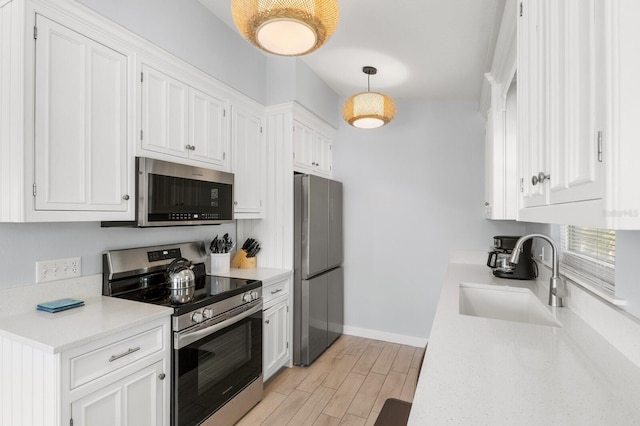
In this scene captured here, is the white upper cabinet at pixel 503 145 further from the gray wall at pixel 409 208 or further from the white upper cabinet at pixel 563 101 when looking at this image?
the gray wall at pixel 409 208

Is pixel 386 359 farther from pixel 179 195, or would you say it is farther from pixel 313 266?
pixel 179 195

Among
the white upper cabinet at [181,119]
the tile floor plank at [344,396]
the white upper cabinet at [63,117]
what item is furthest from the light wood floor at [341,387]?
the white upper cabinet at [181,119]

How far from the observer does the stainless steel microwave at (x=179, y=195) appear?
1903mm

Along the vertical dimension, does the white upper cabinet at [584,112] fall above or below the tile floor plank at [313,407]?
above

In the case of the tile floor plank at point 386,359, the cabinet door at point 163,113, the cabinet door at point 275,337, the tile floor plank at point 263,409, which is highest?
the cabinet door at point 163,113

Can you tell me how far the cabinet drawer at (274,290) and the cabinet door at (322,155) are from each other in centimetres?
129

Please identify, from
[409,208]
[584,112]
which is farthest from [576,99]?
[409,208]

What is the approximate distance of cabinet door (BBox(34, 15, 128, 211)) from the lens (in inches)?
59.0

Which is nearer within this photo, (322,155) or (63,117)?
(63,117)

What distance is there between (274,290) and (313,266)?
0.49 meters

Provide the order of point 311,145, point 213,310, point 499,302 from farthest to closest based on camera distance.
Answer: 1. point 311,145
2. point 499,302
3. point 213,310

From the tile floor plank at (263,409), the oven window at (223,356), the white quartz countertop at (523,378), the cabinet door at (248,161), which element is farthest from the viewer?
the cabinet door at (248,161)

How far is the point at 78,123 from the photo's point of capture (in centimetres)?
163

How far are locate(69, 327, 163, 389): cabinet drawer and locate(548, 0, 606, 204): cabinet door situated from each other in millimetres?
1720
